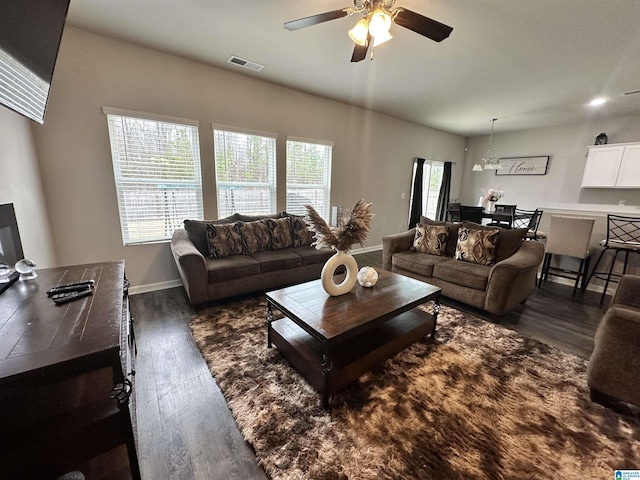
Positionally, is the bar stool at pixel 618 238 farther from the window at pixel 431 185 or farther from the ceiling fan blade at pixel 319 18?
the ceiling fan blade at pixel 319 18

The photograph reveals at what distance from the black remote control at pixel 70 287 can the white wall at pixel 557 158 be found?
809 cm

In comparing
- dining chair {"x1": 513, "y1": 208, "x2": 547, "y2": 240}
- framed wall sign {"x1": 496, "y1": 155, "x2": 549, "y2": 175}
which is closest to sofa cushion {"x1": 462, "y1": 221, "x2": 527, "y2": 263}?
dining chair {"x1": 513, "y1": 208, "x2": 547, "y2": 240}

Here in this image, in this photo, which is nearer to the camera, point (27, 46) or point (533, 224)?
point (27, 46)

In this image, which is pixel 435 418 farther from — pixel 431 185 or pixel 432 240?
pixel 431 185

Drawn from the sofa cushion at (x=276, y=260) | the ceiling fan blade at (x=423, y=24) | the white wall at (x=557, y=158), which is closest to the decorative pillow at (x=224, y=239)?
the sofa cushion at (x=276, y=260)

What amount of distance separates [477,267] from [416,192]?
12.2 ft

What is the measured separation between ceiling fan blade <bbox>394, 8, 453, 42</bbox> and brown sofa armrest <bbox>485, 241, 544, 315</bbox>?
207cm

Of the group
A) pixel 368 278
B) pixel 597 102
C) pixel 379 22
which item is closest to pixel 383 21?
pixel 379 22

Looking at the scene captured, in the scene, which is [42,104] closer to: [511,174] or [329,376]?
[329,376]

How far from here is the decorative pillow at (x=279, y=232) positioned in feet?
11.5

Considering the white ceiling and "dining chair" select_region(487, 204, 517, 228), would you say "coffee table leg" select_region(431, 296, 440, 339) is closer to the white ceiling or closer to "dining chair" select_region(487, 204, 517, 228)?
the white ceiling

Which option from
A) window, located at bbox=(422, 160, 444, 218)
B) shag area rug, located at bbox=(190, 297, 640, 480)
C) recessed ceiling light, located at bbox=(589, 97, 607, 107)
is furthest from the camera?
window, located at bbox=(422, 160, 444, 218)

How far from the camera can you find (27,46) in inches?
47.2

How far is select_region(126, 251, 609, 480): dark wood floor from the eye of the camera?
1.28m
